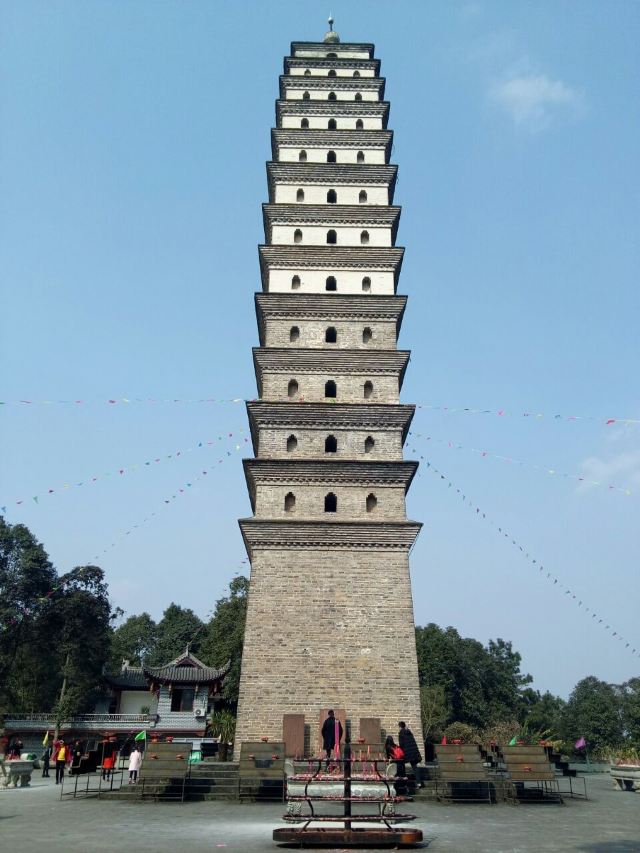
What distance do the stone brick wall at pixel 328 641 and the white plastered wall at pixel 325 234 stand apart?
34.1 ft

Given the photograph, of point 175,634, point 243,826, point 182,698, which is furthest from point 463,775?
point 175,634

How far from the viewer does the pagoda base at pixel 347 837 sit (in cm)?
766

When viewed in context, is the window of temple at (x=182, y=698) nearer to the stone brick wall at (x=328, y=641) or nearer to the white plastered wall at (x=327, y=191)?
the stone brick wall at (x=328, y=641)

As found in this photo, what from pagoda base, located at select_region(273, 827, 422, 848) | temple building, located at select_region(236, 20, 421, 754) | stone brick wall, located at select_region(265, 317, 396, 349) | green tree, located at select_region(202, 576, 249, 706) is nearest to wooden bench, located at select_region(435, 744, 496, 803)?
temple building, located at select_region(236, 20, 421, 754)

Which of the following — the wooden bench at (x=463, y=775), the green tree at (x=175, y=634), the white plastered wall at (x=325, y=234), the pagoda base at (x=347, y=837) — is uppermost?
the white plastered wall at (x=325, y=234)

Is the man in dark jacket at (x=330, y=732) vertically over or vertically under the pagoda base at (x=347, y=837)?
over

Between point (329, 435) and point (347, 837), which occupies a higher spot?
point (329, 435)

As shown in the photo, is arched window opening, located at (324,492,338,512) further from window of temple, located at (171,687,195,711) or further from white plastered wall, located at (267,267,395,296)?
window of temple, located at (171,687,195,711)

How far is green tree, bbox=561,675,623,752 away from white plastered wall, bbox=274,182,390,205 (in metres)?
49.4

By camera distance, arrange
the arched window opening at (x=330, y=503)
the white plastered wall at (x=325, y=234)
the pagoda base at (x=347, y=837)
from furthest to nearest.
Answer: the white plastered wall at (x=325, y=234)
the arched window opening at (x=330, y=503)
the pagoda base at (x=347, y=837)

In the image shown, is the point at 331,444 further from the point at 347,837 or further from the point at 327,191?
the point at 347,837

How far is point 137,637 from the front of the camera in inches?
2419

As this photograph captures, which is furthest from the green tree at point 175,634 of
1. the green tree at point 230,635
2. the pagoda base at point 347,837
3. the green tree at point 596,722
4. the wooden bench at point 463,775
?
the pagoda base at point 347,837

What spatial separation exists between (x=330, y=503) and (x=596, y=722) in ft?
174
